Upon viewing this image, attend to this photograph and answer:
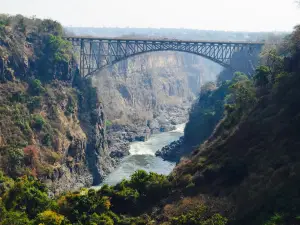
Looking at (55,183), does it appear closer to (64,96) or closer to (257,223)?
(64,96)

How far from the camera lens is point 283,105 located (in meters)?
40.6

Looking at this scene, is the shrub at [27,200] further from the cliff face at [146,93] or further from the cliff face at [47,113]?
the cliff face at [146,93]

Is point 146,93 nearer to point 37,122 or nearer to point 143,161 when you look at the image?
point 143,161

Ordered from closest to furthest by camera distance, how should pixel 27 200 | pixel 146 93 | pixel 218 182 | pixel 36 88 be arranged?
1. pixel 218 182
2. pixel 27 200
3. pixel 36 88
4. pixel 146 93

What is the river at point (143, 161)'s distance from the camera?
7261 cm

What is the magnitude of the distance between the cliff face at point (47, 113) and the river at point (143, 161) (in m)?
1.95

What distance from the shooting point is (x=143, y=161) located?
80812 millimetres

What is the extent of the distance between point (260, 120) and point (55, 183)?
2717 cm

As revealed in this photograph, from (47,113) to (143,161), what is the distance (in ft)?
60.4

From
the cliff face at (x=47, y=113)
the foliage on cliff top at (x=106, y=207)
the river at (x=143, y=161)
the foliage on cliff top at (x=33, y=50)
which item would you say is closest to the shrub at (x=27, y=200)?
the foliage on cliff top at (x=106, y=207)

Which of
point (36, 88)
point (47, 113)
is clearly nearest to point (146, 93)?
point (36, 88)

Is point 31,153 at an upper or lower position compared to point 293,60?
lower

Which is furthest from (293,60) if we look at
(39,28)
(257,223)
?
(39,28)

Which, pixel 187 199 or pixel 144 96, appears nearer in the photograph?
pixel 187 199
